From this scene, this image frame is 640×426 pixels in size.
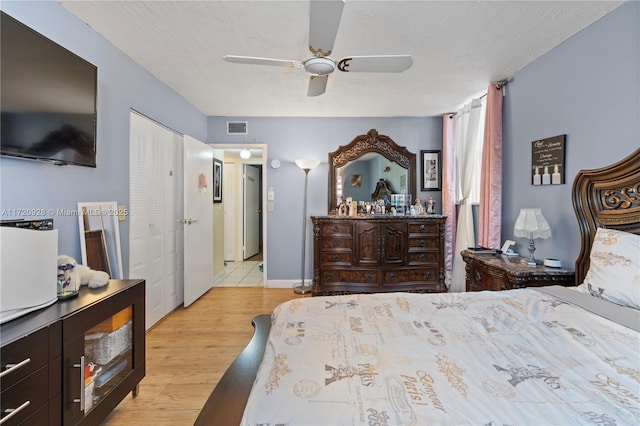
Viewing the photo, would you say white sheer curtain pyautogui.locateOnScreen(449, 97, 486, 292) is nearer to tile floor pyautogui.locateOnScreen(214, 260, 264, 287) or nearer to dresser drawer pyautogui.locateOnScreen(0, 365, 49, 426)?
tile floor pyautogui.locateOnScreen(214, 260, 264, 287)

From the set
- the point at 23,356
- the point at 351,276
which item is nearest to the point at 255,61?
the point at 23,356

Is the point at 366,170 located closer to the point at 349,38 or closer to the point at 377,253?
the point at 377,253

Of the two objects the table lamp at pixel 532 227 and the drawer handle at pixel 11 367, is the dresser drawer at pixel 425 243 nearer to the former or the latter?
the table lamp at pixel 532 227

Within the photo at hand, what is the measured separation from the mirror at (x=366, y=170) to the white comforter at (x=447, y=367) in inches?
112

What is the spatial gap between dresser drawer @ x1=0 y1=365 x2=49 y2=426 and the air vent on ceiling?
3593 millimetres

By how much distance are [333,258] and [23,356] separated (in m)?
3.00

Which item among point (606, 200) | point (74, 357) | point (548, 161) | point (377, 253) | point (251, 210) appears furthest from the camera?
point (251, 210)

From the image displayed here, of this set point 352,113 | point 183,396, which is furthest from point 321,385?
point 352,113

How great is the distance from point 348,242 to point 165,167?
232cm

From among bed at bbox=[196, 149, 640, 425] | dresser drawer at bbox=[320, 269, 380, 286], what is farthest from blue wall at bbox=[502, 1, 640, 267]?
dresser drawer at bbox=[320, 269, 380, 286]

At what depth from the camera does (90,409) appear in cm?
146

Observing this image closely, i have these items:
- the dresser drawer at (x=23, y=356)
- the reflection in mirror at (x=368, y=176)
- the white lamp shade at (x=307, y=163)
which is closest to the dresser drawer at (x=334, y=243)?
the reflection in mirror at (x=368, y=176)

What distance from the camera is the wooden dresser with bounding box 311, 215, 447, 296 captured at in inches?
148

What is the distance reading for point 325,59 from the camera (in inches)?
75.0
